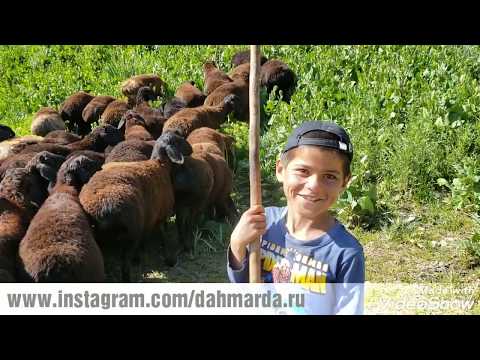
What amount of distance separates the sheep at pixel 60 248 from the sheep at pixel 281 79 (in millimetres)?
5896

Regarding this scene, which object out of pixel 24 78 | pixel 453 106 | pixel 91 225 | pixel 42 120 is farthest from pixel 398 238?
pixel 24 78

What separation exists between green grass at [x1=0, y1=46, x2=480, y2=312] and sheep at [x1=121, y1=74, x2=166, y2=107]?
295 millimetres

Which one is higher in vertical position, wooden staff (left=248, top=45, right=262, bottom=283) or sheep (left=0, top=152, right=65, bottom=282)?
wooden staff (left=248, top=45, right=262, bottom=283)

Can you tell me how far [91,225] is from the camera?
5.50 metres

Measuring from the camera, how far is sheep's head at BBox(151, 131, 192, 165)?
252 inches

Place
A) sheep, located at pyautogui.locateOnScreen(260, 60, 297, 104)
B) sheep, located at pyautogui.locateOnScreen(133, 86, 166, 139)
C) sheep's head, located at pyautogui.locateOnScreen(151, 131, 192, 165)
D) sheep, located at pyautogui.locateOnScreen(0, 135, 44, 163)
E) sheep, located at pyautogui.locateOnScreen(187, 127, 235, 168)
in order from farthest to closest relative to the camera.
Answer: sheep, located at pyautogui.locateOnScreen(260, 60, 297, 104)
sheep, located at pyautogui.locateOnScreen(133, 86, 166, 139)
sheep, located at pyautogui.locateOnScreen(0, 135, 44, 163)
sheep, located at pyautogui.locateOnScreen(187, 127, 235, 168)
sheep's head, located at pyautogui.locateOnScreen(151, 131, 192, 165)

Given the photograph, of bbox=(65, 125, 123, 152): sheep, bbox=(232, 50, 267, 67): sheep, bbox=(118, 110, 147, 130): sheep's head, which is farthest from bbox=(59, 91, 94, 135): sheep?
bbox=(232, 50, 267, 67): sheep

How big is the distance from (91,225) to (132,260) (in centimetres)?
97

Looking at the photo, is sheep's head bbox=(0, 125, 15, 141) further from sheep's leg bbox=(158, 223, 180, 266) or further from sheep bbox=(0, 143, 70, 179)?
sheep's leg bbox=(158, 223, 180, 266)

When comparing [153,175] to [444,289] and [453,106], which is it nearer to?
[444,289]

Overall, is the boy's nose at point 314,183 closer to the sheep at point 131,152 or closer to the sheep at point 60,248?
the sheep at point 60,248

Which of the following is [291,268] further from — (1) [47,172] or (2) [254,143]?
(1) [47,172]

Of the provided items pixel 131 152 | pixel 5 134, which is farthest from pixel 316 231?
pixel 5 134

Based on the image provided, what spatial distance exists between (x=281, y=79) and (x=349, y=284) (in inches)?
323
